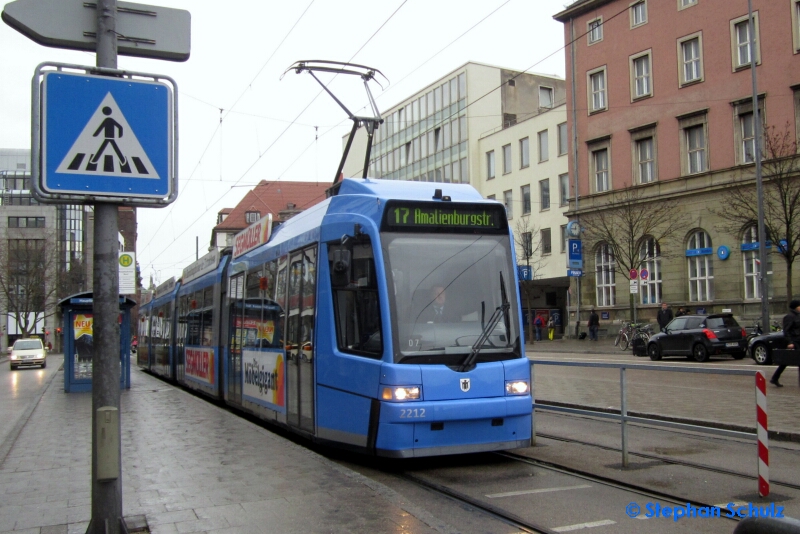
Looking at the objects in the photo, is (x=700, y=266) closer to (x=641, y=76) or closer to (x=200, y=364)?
(x=641, y=76)

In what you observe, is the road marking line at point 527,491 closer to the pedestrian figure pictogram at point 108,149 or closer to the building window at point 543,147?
the pedestrian figure pictogram at point 108,149

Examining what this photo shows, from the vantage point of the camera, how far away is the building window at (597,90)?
42.6m

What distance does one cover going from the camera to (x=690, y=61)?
37656mm

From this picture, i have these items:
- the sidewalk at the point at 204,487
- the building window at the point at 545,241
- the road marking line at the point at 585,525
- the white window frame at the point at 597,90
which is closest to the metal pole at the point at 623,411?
the road marking line at the point at 585,525

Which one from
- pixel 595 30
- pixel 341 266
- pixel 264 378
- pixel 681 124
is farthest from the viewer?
pixel 595 30

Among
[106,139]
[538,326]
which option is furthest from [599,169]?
[106,139]

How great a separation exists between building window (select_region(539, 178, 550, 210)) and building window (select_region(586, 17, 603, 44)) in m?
10.2

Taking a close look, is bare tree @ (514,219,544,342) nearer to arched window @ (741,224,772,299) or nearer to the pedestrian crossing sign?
arched window @ (741,224,772,299)

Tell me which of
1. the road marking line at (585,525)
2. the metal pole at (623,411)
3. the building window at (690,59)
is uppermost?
the building window at (690,59)

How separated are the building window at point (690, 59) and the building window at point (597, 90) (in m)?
5.03

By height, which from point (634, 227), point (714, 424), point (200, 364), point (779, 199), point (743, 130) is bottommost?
point (714, 424)

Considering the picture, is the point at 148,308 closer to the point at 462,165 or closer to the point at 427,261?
the point at 427,261

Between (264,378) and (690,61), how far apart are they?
3247cm

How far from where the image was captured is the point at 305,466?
25.8ft
